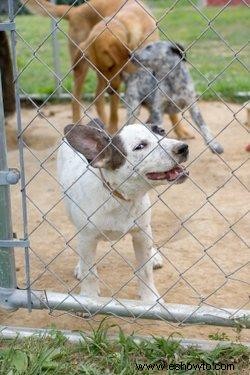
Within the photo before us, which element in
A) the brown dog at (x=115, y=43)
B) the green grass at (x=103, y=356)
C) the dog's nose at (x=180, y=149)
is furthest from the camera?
the brown dog at (x=115, y=43)

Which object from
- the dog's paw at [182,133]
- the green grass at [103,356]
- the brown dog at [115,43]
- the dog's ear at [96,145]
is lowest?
the green grass at [103,356]

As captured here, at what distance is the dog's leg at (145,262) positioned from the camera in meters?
3.14

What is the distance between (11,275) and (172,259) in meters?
1.18

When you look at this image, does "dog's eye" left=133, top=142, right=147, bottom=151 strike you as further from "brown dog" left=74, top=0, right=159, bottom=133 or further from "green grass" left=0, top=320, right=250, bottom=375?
"brown dog" left=74, top=0, right=159, bottom=133

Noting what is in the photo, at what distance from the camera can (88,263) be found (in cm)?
316

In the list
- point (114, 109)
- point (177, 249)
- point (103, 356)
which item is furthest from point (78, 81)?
point (103, 356)

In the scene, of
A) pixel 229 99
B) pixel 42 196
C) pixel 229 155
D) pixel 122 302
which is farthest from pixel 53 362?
pixel 229 99

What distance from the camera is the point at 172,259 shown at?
374 cm

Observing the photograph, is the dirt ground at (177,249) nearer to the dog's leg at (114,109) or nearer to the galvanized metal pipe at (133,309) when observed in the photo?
the galvanized metal pipe at (133,309)

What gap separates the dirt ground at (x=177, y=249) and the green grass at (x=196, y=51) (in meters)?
0.74

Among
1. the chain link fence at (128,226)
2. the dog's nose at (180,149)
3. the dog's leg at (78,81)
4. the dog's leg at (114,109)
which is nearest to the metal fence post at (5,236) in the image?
the chain link fence at (128,226)

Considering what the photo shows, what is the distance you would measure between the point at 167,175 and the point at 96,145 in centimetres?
31

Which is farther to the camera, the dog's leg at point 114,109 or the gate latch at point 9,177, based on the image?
the dog's leg at point 114,109

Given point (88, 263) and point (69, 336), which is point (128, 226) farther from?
point (69, 336)
